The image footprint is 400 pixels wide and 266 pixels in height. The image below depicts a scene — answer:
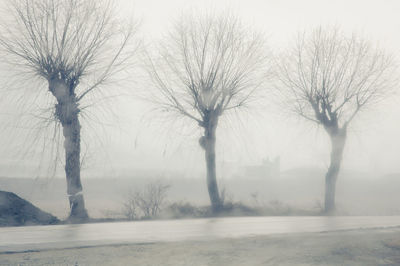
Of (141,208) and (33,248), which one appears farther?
(141,208)

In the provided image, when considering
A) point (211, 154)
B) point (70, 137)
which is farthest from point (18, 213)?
point (211, 154)

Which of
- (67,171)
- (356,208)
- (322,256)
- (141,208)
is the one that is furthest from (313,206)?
(322,256)

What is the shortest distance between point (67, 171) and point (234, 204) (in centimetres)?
783

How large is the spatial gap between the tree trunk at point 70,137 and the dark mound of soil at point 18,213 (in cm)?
119

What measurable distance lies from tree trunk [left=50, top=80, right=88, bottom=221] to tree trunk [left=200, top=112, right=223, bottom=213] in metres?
6.09

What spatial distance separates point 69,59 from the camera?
15.9m

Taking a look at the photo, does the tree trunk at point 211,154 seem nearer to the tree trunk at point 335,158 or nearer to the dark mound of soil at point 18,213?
the dark mound of soil at point 18,213

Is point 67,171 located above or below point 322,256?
above

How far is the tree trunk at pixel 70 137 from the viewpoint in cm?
1557

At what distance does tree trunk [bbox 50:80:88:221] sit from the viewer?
15570 millimetres

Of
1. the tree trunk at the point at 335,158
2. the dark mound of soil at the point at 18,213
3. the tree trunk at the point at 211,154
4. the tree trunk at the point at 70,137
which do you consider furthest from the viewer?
the tree trunk at the point at 335,158

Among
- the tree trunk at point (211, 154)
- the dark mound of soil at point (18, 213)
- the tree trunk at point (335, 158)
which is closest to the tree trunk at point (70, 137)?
the dark mound of soil at point (18, 213)

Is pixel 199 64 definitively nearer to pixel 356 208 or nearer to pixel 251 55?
pixel 251 55

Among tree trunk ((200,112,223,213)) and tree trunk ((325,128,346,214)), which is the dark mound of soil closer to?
tree trunk ((200,112,223,213))
